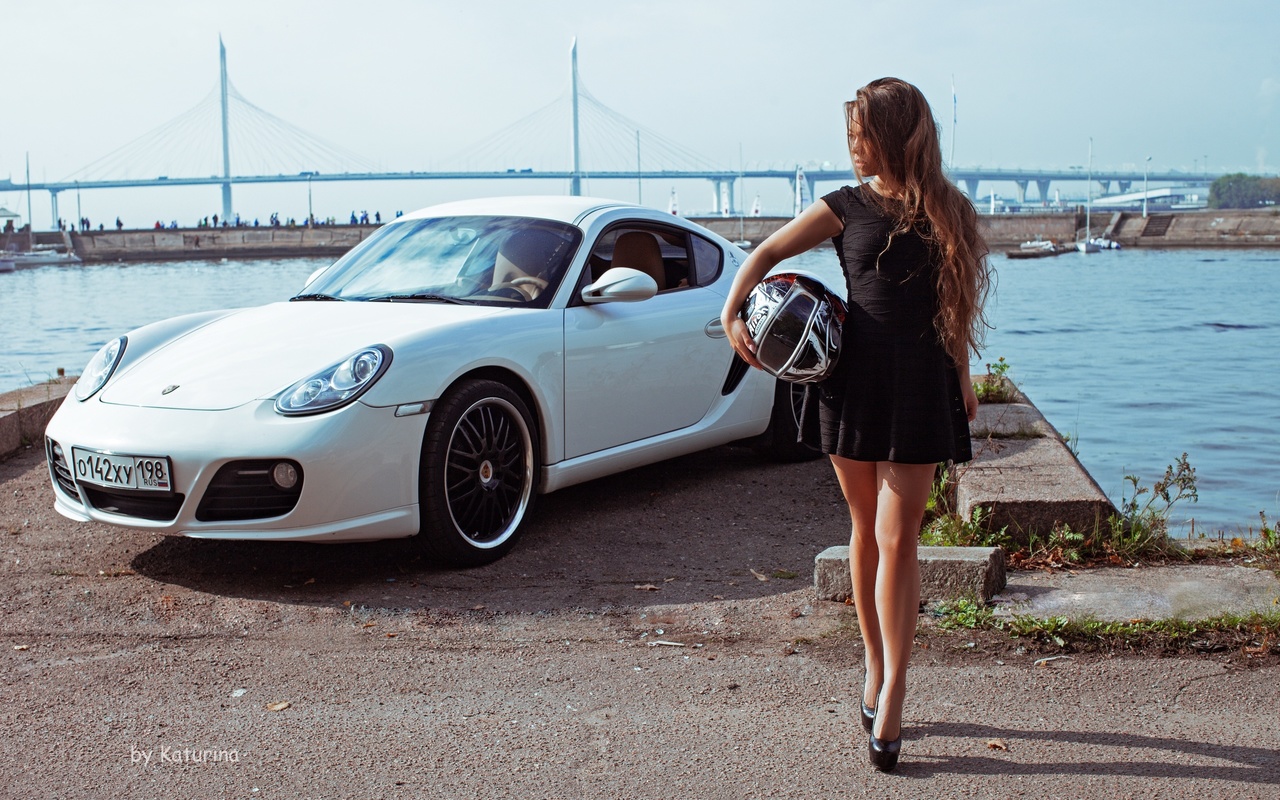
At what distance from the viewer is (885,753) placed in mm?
2844

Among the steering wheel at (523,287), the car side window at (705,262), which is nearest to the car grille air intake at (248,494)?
the steering wheel at (523,287)

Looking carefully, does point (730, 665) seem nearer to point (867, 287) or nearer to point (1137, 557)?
point (867, 287)

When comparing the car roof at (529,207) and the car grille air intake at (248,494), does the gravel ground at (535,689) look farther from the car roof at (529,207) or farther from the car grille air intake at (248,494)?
the car roof at (529,207)

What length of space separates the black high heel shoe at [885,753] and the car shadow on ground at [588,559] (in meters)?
1.50

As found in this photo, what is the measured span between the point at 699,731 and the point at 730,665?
0.52 meters

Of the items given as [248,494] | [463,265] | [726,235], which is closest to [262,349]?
[248,494]

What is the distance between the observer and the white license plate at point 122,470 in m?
4.17

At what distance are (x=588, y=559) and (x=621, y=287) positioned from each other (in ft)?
3.66

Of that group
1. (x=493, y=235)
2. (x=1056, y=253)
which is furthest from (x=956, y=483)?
(x=1056, y=253)

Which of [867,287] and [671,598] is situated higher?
[867,287]

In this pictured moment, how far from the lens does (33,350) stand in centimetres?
1894

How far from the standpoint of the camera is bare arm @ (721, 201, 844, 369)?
295cm

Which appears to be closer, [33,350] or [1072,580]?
[1072,580]

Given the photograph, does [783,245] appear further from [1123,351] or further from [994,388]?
[1123,351]
